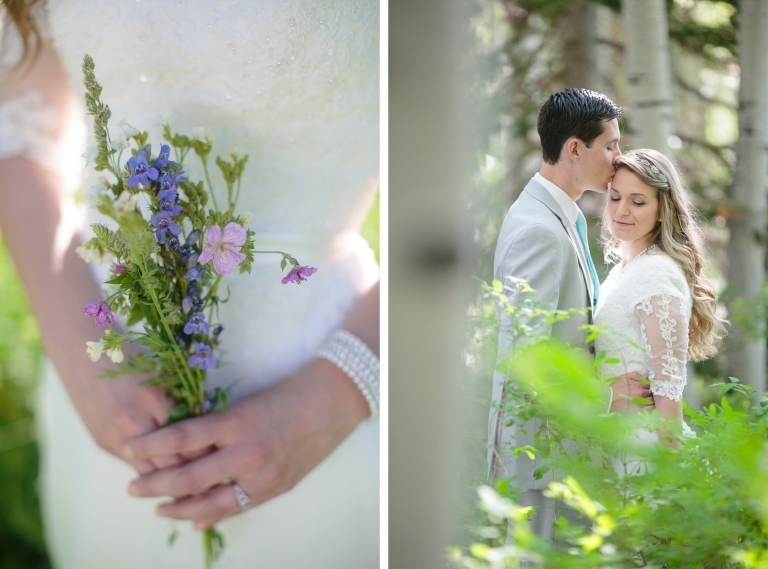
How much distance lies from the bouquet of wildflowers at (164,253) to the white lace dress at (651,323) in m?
0.59

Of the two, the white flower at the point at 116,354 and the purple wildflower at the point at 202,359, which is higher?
the white flower at the point at 116,354

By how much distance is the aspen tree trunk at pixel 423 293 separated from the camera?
3.38 ft

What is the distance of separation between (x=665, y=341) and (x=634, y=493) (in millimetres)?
375

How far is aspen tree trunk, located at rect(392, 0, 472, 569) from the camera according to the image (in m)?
1.03

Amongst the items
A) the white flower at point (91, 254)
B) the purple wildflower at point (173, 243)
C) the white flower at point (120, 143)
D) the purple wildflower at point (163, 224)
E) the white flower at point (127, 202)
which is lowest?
the white flower at point (91, 254)

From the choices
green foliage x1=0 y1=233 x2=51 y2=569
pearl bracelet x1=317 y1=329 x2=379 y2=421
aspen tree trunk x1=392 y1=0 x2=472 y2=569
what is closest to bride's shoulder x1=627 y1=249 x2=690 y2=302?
aspen tree trunk x1=392 y1=0 x2=472 y2=569

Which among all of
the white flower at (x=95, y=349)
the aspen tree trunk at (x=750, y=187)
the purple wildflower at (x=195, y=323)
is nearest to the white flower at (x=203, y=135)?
the purple wildflower at (x=195, y=323)

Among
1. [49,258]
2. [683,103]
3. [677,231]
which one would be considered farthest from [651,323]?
[683,103]

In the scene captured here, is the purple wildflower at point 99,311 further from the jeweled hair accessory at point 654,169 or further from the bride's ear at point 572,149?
the jeweled hair accessory at point 654,169

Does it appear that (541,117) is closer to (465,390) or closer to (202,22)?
(465,390)

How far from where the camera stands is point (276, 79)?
148cm

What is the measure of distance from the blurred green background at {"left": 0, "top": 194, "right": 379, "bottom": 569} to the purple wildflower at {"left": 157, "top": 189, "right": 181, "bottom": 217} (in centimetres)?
63

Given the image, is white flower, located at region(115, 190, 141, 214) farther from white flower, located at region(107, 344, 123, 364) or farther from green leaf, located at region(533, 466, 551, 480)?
green leaf, located at region(533, 466, 551, 480)

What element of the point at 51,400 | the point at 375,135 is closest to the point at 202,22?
the point at 375,135
